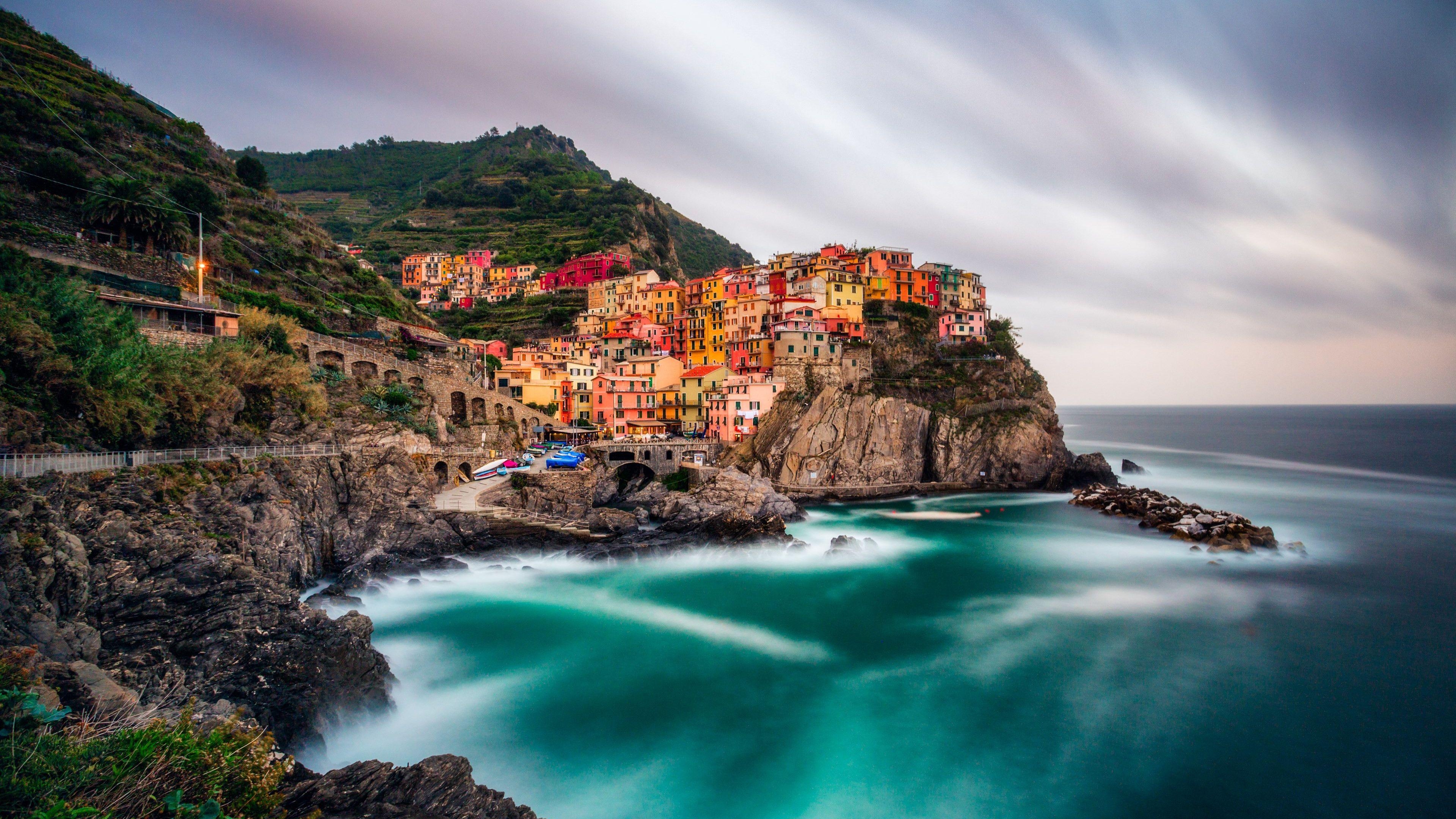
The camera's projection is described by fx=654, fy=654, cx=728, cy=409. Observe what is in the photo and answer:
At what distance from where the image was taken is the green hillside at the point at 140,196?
95.2 ft

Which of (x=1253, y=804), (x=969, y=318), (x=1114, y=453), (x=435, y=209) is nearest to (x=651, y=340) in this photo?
(x=969, y=318)

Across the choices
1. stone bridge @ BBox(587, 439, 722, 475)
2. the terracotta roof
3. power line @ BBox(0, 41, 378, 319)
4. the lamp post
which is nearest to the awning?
the terracotta roof

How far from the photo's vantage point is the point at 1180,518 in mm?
34094

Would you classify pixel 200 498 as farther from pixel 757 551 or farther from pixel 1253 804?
pixel 1253 804

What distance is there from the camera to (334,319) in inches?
1507

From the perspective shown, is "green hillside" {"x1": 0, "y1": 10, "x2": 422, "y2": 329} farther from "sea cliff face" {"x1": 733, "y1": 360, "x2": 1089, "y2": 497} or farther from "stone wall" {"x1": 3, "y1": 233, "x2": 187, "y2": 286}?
"sea cliff face" {"x1": 733, "y1": 360, "x2": 1089, "y2": 497}

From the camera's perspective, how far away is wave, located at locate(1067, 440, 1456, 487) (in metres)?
50.6

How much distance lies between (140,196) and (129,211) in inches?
51.8

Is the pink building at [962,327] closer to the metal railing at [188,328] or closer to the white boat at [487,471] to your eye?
the white boat at [487,471]

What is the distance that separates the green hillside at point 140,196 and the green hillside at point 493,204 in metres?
26.3

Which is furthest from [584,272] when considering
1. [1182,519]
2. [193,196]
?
[1182,519]

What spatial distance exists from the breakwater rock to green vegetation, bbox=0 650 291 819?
117 ft

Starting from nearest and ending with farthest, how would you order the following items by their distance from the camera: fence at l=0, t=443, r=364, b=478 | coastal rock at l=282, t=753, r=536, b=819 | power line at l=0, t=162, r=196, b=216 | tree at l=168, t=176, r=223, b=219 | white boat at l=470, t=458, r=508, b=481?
coastal rock at l=282, t=753, r=536, b=819 < fence at l=0, t=443, r=364, b=478 < power line at l=0, t=162, r=196, b=216 < white boat at l=470, t=458, r=508, b=481 < tree at l=168, t=176, r=223, b=219

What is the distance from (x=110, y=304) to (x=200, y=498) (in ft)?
39.6
